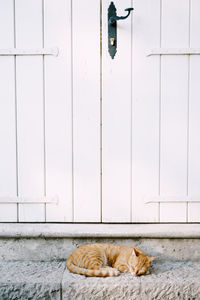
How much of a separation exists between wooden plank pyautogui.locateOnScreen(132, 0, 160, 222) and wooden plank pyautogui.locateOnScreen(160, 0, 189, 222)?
0.14 feet

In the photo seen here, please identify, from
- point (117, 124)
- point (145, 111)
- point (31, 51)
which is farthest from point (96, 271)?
point (31, 51)

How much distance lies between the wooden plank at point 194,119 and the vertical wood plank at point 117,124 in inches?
14.6

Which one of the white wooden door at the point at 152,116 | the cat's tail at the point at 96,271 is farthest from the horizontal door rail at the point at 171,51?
the cat's tail at the point at 96,271

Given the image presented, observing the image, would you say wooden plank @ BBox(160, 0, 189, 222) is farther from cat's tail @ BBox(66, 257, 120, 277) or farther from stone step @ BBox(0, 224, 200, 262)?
cat's tail @ BBox(66, 257, 120, 277)

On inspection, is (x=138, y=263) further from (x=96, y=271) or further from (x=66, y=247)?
(x=66, y=247)

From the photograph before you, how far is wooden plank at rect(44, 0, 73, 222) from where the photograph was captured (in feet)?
5.99

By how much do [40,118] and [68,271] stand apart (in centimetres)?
91

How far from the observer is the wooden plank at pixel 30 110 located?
72.0 inches

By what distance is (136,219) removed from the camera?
75.4 inches

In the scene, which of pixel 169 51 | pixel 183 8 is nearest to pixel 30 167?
pixel 169 51

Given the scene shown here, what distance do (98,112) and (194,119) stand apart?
0.58 meters

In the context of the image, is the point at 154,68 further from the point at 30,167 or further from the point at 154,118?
the point at 30,167

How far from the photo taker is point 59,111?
1.88m

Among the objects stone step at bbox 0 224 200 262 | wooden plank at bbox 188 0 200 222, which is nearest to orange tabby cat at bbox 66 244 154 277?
stone step at bbox 0 224 200 262
